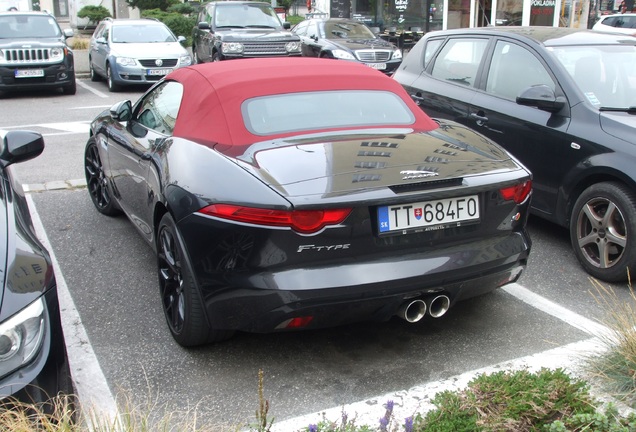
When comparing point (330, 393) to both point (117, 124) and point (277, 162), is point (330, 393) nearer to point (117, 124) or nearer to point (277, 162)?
point (277, 162)

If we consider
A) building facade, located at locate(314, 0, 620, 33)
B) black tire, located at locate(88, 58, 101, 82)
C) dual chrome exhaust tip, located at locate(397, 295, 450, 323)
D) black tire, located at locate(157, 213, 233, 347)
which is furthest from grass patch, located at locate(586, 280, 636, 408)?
building facade, located at locate(314, 0, 620, 33)

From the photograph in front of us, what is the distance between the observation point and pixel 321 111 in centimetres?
439

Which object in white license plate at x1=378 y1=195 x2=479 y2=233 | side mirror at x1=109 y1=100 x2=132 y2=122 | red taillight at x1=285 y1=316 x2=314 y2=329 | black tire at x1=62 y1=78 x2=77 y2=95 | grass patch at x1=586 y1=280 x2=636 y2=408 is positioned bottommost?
black tire at x1=62 y1=78 x2=77 y2=95

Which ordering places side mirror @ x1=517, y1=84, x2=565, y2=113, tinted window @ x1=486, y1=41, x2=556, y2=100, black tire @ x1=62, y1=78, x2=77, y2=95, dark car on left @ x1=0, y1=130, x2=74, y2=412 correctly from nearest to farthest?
dark car on left @ x1=0, y1=130, x2=74, y2=412 < side mirror @ x1=517, y1=84, x2=565, y2=113 < tinted window @ x1=486, y1=41, x2=556, y2=100 < black tire @ x1=62, y1=78, x2=77, y2=95

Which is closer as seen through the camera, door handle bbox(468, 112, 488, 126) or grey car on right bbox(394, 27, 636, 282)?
grey car on right bbox(394, 27, 636, 282)

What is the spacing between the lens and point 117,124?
18.7ft

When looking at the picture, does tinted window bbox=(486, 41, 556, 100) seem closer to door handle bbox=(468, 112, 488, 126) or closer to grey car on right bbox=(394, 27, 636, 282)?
grey car on right bbox=(394, 27, 636, 282)

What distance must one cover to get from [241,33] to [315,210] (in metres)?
14.5

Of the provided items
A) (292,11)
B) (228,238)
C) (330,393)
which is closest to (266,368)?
(330,393)

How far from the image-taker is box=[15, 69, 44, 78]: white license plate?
14562 mm

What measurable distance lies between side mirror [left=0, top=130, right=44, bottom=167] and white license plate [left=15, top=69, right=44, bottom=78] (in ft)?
37.5

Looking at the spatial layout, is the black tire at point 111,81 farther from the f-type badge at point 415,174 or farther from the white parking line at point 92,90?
the f-type badge at point 415,174

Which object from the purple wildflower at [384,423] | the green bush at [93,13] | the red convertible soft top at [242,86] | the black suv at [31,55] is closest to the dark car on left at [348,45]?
the black suv at [31,55]

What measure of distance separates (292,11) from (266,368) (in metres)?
48.3
